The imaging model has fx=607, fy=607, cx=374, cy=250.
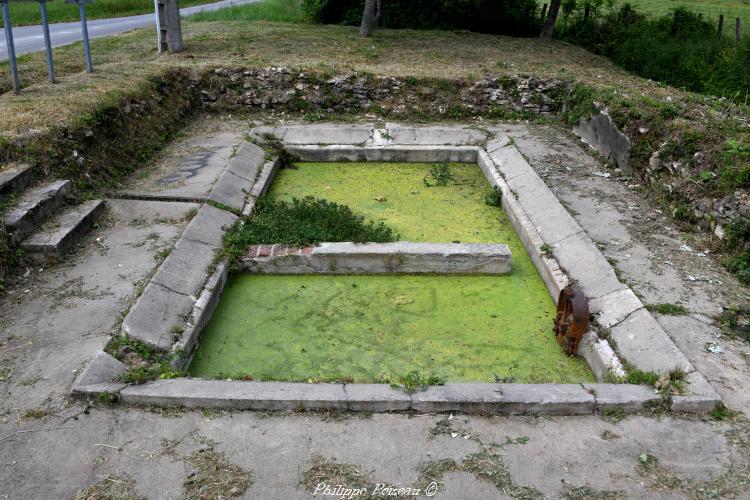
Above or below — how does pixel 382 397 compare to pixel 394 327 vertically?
above

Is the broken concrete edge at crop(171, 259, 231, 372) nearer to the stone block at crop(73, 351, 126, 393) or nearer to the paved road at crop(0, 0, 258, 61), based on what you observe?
the stone block at crop(73, 351, 126, 393)

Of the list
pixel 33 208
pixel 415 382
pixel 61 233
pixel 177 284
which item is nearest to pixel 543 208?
pixel 415 382

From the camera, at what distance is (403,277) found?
231 inches

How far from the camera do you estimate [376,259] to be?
19.2 ft

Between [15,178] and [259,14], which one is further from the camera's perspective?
[259,14]

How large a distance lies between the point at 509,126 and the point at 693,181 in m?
3.81

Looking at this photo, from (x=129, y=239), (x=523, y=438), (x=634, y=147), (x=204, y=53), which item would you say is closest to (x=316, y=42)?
(x=204, y=53)

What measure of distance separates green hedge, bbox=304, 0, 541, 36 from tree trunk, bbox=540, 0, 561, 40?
66.1 inches

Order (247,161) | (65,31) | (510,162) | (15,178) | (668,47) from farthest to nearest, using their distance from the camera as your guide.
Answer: (65,31), (668,47), (510,162), (247,161), (15,178)

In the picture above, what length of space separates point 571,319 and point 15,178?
5.14 m

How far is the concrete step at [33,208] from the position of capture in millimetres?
5160

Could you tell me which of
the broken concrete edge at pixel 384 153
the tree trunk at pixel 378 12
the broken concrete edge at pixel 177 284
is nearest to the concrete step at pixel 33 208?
the broken concrete edge at pixel 177 284

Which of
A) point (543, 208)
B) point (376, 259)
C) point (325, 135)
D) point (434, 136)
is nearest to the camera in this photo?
point (376, 259)

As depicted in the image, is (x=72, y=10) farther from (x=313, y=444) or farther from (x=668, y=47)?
(x=313, y=444)
